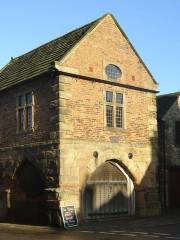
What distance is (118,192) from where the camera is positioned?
22844 mm

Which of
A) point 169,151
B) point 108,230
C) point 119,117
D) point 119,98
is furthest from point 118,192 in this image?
point 169,151

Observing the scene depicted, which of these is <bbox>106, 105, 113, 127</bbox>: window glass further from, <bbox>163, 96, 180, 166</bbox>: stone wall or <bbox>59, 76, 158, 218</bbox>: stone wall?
<bbox>163, 96, 180, 166</bbox>: stone wall

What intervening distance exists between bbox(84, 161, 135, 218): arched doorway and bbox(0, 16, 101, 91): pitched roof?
563cm

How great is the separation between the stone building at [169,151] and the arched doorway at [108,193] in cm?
556

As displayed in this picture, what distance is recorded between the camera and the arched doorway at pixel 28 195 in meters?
21.5

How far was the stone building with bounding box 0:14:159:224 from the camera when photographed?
2056cm

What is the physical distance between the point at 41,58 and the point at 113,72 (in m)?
3.84

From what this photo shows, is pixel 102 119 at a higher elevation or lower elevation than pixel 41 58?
lower

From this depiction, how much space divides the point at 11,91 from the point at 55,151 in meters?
5.16

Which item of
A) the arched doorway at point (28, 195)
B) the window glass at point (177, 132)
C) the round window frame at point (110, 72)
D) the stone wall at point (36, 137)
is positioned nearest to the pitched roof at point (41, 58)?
the stone wall at point (36, 137)

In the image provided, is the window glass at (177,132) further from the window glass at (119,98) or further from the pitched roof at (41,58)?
the pitched roof at (41,58)

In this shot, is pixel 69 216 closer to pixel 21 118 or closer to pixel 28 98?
pixel 21 118

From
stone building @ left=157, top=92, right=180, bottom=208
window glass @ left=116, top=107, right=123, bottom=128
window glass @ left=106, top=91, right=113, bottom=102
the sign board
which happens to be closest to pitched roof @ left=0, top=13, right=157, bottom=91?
window glass @ left=106, top=91, right=113, bottom=102

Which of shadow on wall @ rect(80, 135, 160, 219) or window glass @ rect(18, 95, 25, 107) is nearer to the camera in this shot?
shadow on wall @ rect(80, 135, 160, 219)
